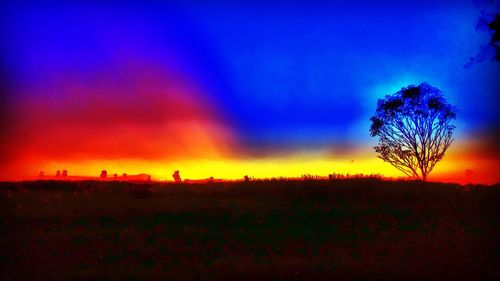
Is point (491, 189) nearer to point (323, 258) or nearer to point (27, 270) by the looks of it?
point (323, 258)

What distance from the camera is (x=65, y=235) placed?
65.5ft

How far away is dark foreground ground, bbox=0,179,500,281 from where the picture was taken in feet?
→ 49.8

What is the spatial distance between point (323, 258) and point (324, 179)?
52.3 ft

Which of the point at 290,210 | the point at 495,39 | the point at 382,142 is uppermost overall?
the point at 495,39

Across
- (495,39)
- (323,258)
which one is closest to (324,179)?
(495,39)

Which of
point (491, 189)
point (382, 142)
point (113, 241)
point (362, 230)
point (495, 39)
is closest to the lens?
point (113, 241)

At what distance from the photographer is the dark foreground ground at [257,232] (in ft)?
49.8

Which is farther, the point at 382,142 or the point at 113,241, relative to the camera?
the point at 382,142

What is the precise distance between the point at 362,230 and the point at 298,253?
4.79m

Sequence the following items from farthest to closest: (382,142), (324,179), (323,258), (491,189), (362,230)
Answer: (382,142) → (324,179) → (491,189) → (362,230) → (323,258)

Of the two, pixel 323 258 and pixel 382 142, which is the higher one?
pixel 382 142

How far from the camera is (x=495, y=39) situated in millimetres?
24391

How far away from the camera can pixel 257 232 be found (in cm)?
2064

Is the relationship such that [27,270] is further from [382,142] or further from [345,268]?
[382,142]
